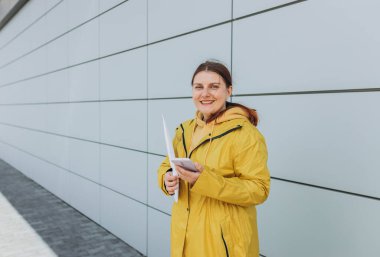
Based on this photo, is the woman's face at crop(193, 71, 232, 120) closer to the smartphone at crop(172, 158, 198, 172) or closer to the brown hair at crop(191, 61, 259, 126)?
the brown hair at crop(191, 61, 259, 126)

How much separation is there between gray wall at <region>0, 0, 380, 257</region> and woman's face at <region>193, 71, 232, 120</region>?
0.85 meters

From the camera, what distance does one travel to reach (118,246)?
4586 mm

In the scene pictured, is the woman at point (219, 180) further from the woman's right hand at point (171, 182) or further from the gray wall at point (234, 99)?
A: the gray wall at point (234, 99)

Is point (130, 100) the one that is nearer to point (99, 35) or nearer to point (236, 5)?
point (99, 35)

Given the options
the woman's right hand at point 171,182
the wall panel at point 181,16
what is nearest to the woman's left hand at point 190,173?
the woman's right hand at point 171,182

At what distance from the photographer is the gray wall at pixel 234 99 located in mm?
2154

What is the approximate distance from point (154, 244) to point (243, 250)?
2.65 m

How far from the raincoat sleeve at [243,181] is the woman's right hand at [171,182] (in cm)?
20

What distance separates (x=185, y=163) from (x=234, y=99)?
5.10ft

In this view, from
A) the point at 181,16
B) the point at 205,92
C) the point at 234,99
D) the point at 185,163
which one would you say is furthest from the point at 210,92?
the point at 181,16

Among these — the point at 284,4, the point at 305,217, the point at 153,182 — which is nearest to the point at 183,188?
the point at 305,217

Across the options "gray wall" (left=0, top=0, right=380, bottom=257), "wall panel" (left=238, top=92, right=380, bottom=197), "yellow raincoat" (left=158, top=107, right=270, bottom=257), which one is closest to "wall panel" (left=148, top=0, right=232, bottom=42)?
"gray wall" (left=0, top=0, right=380, bottom=257)

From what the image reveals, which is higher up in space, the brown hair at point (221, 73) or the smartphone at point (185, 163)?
the brown hair at point (221, 73)

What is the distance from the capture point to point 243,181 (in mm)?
1693
